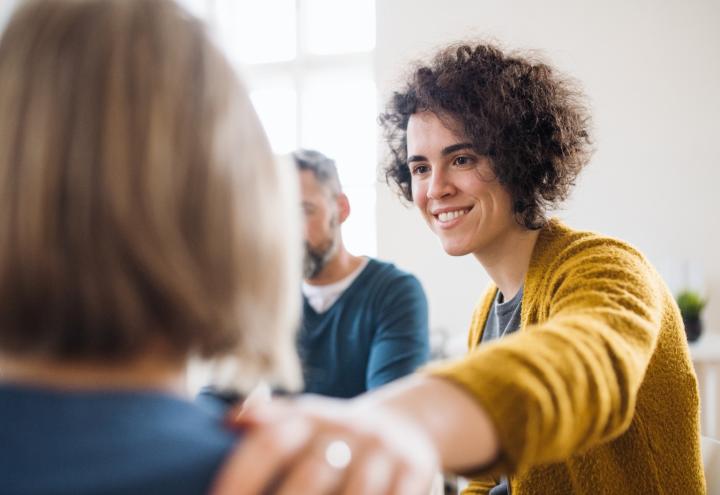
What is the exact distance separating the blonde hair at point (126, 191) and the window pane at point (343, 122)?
3708 millimetres

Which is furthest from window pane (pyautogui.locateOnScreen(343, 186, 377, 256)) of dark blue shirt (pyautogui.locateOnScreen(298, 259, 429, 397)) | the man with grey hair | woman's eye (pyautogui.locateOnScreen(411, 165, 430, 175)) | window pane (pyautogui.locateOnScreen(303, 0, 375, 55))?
woman's eye (pyautogui.locateOnScreen(411, 165, 430, 175))

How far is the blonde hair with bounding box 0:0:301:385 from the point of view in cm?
40

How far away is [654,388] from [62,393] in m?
0.94

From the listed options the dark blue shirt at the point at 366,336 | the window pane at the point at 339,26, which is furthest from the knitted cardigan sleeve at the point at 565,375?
the window pane at the point at 339,26

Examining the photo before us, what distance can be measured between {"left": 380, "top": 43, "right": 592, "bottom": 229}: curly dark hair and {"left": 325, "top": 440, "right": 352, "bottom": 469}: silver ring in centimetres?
106

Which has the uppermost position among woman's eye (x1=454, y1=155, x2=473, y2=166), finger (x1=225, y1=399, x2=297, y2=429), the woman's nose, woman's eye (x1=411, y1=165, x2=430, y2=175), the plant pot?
woman's eye (x1=454, y1=155, x2=473, y2=166)

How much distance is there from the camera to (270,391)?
1627 mm

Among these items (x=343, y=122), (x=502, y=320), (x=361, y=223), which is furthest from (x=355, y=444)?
(x=343, y=122)

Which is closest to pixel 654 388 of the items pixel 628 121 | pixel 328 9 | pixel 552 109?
pixel 552 109

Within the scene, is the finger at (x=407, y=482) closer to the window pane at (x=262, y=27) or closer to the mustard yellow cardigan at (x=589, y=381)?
the mustard yellow cardigan at (x=589, y=381)

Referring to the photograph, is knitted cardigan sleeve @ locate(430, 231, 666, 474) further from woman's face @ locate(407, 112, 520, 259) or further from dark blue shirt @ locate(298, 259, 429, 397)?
dark blue shirt @ locate(298, 259, 429, 397)

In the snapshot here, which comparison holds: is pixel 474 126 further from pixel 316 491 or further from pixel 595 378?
pixel 316 491

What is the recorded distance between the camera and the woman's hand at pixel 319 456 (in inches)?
15.4

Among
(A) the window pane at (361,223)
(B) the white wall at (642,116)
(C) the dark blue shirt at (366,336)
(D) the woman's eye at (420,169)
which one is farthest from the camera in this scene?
(A) the window pane at (361,223)
